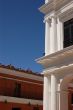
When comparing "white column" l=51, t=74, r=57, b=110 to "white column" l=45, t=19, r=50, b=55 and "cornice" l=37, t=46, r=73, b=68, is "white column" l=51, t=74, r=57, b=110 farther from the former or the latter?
"white column" l=45, t=19, r=50, b=55

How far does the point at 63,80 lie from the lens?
56.9 feet

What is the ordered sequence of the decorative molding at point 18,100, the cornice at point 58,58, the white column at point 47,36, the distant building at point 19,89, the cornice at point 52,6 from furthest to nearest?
the distant building at point 19,89 → the decorative molding at point 18,100 → the white column at point 47,36 → the cornice at point 52,6 → the cornice at point 58,58

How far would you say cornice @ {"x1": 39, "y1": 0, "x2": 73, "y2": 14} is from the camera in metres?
18.6

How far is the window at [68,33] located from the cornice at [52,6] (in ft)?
3.95

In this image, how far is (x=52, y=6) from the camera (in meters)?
19.1

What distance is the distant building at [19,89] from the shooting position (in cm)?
2877

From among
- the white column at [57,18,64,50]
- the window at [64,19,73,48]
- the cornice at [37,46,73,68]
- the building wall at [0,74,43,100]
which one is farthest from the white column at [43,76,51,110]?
the building wall at [0,74,43,100]

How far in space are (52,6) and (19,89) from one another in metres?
13.6

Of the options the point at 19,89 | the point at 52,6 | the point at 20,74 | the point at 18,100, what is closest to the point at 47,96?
the point at 52,6

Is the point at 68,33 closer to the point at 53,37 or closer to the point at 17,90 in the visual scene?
the point at 53,37

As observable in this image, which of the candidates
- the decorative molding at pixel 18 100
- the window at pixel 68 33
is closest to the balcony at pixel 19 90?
the decorative molding at pixel 18 100

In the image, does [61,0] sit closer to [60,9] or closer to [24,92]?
[60,9]

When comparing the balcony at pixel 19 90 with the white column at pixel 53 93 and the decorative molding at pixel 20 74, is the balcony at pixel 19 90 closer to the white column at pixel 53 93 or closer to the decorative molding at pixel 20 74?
the decorative molding at pixel 20 74

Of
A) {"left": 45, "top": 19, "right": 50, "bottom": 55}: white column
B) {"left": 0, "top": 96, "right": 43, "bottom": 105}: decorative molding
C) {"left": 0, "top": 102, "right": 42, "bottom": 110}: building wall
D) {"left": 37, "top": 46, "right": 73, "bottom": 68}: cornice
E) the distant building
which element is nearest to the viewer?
{"left": 37, "top": 46, "right": 73, "bottom": 68}: cornice
